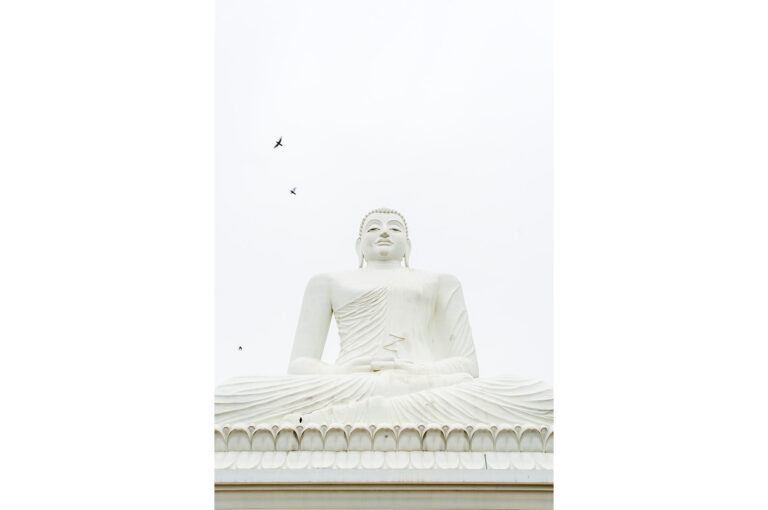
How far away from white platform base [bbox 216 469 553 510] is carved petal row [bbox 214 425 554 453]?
0.23m

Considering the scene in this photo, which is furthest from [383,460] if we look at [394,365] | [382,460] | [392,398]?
[394,365]

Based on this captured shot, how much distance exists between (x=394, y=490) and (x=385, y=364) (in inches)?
43.9

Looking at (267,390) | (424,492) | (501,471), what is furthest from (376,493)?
(267,390)

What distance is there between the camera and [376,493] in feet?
14.9

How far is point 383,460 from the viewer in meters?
4.70

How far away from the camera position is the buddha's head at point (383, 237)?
6371 millimetres

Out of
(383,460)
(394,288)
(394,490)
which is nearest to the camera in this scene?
(394,490)

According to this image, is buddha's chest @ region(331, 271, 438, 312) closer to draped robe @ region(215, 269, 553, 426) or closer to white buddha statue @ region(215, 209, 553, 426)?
white buddha statue @ region(215, 209, 553, 426)

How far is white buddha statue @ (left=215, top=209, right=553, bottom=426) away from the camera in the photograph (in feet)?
16.6

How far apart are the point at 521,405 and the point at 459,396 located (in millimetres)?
307

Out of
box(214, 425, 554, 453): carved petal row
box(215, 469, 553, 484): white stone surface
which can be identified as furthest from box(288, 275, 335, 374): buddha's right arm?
box(215, 469, 553, 484): white stone surface

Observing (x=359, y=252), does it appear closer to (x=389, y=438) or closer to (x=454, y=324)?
(x=454, y=324)

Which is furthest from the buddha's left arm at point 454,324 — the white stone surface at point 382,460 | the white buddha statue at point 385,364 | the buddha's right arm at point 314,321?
the white stone surface at point 382,460

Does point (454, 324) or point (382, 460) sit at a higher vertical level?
point (454, 324)
